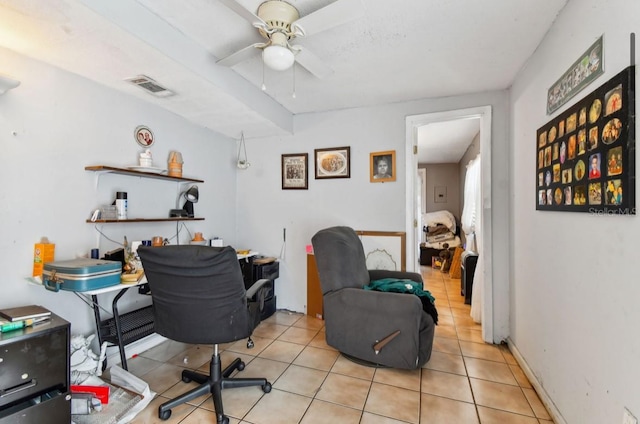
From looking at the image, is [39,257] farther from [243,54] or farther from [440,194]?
[440,194]

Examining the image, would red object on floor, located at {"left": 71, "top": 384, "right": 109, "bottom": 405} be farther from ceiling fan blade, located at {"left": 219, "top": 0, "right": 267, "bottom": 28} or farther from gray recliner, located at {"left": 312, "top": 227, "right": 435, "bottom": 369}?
ceiling fan blade, located at {"left": 219, "top": 0, "right": 267, "bottom": 28}

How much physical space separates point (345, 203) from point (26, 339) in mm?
2611

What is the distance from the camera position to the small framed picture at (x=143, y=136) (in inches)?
95.0

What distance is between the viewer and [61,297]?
1946mm

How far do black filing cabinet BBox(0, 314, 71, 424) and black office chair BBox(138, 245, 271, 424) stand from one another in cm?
45

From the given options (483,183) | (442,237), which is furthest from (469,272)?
(442,237)

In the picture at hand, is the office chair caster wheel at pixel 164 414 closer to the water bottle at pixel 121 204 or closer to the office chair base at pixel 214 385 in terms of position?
the office chair base at pixel 214 385

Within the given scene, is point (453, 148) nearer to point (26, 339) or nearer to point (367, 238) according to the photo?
point (367, 238)

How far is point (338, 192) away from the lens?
324cm

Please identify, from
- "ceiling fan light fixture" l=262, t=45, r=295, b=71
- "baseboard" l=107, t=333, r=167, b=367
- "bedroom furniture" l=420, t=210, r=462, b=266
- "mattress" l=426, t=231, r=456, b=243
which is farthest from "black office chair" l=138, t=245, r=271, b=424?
"mattress" l=426, t=231, r=456, b=243

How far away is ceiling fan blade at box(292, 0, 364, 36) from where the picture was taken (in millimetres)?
1307

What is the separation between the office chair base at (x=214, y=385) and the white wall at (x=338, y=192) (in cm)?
153

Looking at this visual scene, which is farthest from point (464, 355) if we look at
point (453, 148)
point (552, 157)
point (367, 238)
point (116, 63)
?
point (453, 148)

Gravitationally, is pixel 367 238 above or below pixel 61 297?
above
